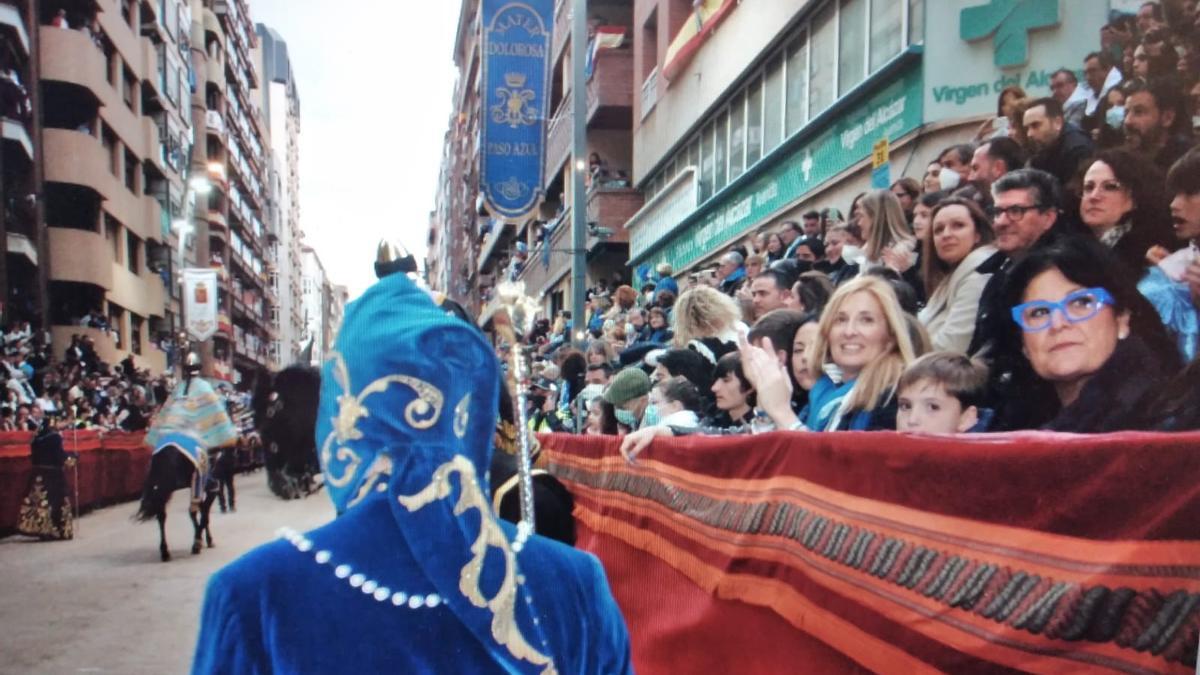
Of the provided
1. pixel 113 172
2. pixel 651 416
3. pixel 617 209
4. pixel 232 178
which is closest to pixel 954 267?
pixel 651 416

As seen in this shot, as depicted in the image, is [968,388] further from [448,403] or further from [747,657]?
[448,403]

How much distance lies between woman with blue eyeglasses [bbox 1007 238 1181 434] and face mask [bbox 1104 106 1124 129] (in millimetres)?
1984

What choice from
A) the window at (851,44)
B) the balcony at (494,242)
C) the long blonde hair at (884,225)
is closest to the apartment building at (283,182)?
the balcony at (494,242)

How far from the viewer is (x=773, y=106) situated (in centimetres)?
1445

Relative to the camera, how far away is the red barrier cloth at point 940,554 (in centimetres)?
141

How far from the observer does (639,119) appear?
74.8 ft

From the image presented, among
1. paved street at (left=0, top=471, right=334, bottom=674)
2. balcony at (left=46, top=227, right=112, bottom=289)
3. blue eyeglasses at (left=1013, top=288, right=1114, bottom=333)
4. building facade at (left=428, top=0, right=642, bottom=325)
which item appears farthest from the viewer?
balcony at (left=46, top=227, right=112, bottom=289)

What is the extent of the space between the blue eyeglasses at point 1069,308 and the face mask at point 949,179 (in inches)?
129

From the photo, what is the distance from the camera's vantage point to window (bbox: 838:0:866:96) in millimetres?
11258

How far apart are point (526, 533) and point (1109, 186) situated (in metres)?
3.27

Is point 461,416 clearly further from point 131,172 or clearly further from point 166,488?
point 131,172

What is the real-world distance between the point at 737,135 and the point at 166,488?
10.2m

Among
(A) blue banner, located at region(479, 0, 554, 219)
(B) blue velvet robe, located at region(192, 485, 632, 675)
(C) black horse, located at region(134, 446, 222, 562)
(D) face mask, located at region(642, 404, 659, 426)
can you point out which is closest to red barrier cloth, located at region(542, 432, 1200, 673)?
(B) blue velvet robe, located at region(192, 485, 632, 675)

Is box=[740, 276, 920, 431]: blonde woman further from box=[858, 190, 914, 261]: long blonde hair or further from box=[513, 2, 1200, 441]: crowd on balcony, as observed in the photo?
box=[858, 190, 914, 261]: long blonde hair
